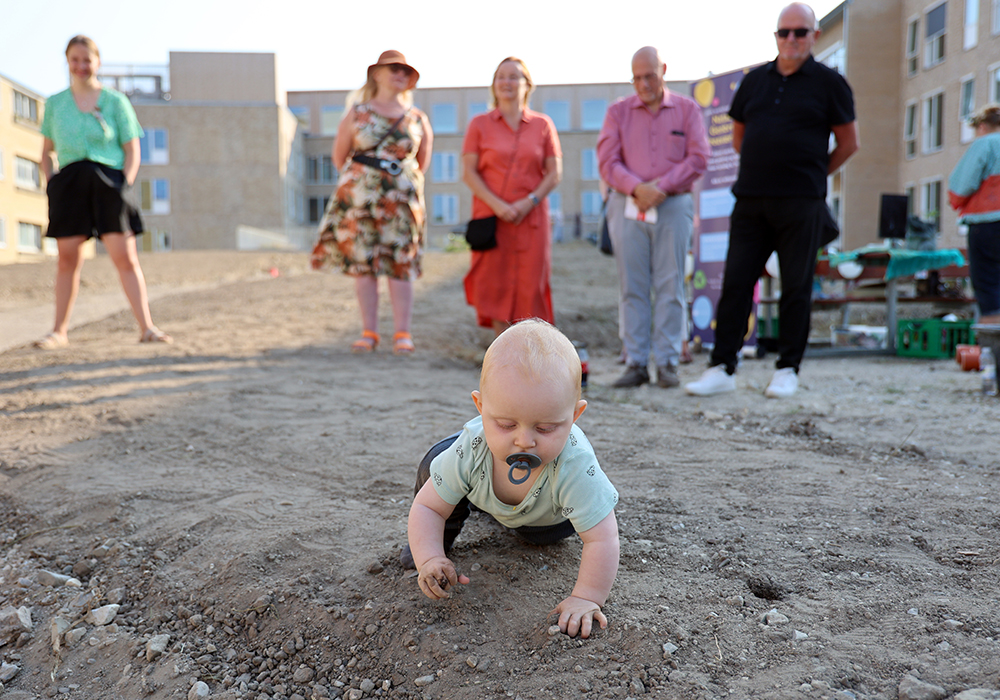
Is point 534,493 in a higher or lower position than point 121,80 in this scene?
lower

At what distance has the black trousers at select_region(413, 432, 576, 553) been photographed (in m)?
1.88

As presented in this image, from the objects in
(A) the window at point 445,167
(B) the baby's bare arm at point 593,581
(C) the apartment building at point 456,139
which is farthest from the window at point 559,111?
(B) the baby's bare arm at point 593,581

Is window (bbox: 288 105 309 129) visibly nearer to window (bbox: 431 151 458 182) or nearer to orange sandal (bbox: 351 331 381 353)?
window (bbox: 431 151 458 182)

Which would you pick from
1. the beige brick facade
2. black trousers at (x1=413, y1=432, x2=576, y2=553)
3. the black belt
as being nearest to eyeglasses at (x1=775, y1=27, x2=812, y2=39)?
the black belt

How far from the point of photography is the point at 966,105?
20.4m

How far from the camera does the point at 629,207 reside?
4.60m

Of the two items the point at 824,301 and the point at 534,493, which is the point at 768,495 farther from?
the point at 824,301

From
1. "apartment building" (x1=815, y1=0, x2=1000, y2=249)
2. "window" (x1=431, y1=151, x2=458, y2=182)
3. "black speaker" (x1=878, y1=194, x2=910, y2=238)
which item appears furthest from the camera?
"window" (x1=431, y1=151, x2=458, y2=182)

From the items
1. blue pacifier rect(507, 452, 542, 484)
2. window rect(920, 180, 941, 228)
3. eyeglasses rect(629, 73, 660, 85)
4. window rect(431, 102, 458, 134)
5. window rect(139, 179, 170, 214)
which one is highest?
window rect(431, 102, 458, 134)

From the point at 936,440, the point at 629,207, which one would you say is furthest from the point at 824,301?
the point at 936,440

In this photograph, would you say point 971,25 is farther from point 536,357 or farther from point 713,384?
point 536,357

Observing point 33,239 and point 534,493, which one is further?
point 33,239

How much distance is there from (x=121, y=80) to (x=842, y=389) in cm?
3935

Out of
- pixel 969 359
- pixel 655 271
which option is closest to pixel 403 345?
pixel 655 271
